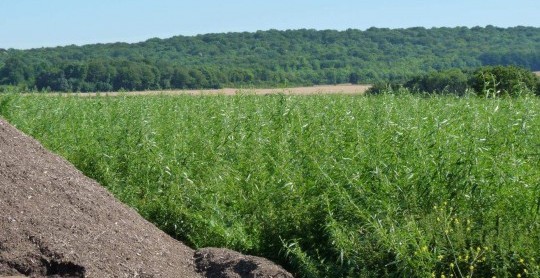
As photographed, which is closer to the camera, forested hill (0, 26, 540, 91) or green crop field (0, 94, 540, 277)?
green crop field (0, 94, 540, 277)

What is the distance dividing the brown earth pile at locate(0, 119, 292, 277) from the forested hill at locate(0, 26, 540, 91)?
40.7 feet

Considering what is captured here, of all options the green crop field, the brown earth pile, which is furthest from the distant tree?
the brown earth pile

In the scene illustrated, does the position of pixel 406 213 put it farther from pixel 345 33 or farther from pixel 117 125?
pixel 345 33

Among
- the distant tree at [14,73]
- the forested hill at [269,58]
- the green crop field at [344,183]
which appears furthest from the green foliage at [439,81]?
the distant tree at [14,73]

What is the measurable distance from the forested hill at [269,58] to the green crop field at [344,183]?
368 inches

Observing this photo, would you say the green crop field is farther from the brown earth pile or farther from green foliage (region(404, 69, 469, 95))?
green foliage (region(404, 69, 469, 95))

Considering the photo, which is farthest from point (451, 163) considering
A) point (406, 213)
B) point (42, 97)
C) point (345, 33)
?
point (345, 33)

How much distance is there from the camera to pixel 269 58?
50.0 m

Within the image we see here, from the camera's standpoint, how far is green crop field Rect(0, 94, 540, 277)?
6699 mm

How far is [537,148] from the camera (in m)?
8.29

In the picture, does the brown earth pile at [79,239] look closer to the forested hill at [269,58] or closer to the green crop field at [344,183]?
the green crop field at [344,183]

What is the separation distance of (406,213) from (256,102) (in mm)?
7938

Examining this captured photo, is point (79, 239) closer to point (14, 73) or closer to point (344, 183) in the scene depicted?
point (344, 183)

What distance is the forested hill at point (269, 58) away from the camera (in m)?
28.8
